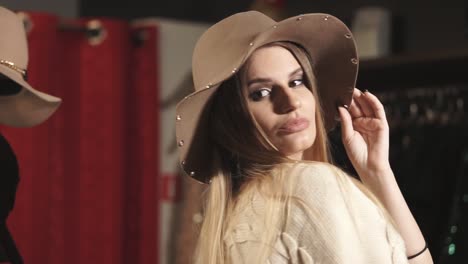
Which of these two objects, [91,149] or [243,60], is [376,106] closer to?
[243,60]

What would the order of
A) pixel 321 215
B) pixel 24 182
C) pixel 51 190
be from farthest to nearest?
pixel 51 190 → pixel 24 182 → pixel 321 215

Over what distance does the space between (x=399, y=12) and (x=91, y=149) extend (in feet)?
3.15

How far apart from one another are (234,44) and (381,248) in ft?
1.10

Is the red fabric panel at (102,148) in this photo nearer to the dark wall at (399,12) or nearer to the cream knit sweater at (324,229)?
the dark wall at (399,12)

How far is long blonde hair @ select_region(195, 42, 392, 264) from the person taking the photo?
3.51 feet

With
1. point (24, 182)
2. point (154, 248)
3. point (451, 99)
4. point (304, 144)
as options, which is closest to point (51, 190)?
point (24, 182)

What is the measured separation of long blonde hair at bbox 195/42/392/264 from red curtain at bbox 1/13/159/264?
958 mm

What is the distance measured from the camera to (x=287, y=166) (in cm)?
110

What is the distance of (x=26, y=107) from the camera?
4.55 ft

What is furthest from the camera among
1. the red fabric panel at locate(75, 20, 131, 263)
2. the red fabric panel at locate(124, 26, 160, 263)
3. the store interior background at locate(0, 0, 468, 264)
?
the red fabric panel at locate(124, 26, 160, 263)

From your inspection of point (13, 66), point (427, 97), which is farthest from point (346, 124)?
point (427, 97)

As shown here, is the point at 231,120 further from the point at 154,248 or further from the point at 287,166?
the point at 154,248

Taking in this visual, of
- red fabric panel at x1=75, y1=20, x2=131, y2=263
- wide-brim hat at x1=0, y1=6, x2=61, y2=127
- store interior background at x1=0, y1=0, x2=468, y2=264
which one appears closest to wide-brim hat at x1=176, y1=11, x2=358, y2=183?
wide-brim hat at x1=0, y1=6, x2=61, y2=127

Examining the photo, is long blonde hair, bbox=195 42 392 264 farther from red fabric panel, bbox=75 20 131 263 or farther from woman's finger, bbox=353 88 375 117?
red fabric panel, bbox=75 20 131 263
